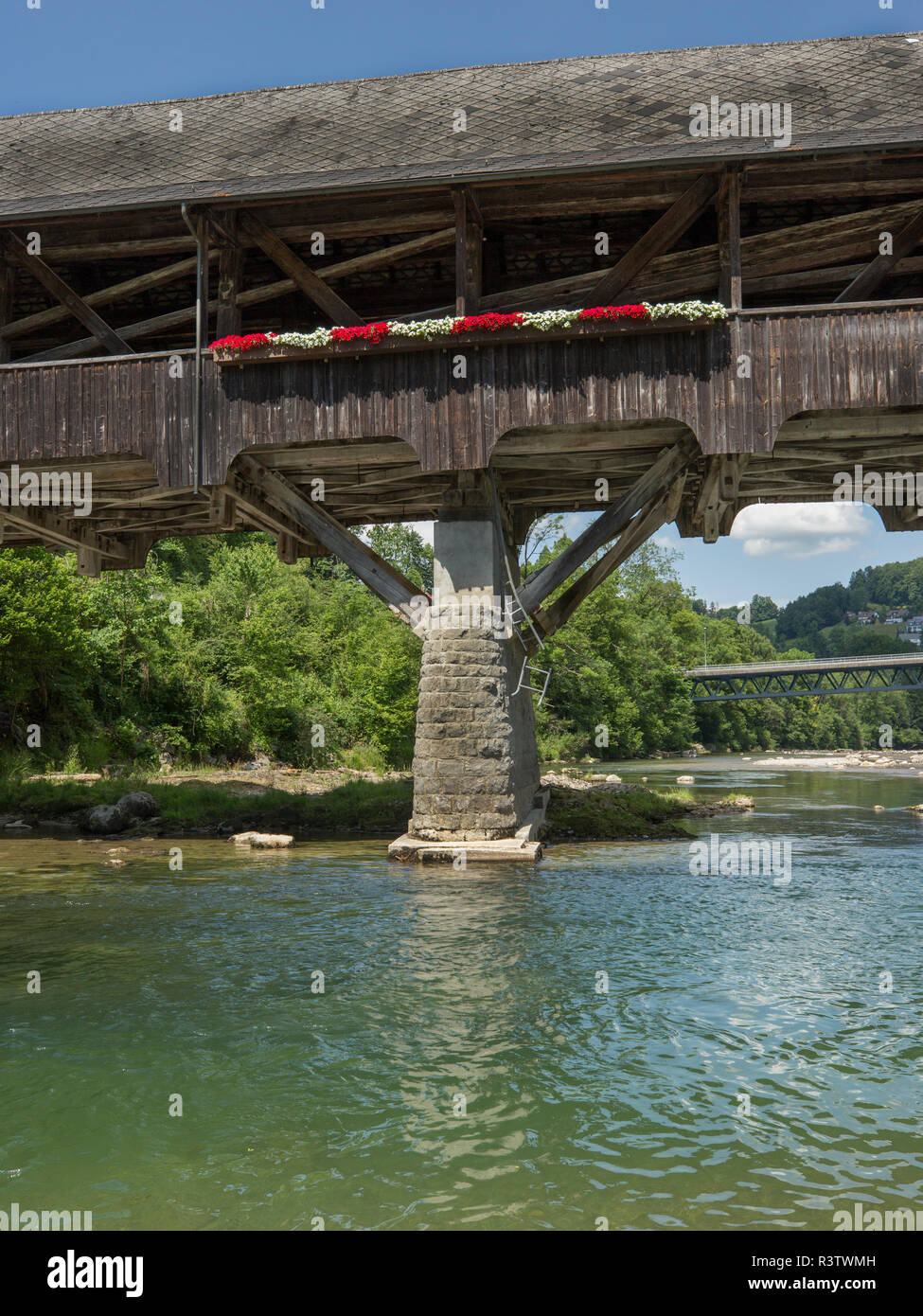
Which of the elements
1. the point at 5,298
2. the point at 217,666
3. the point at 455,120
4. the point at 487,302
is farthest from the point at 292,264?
the point at 217,666

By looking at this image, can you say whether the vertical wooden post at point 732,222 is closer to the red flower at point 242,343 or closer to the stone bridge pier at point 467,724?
the stone bridge pier at point 467,724

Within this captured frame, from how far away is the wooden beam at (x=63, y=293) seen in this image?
13.7 metres

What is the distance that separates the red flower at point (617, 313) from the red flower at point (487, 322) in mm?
783

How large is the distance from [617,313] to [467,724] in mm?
5214

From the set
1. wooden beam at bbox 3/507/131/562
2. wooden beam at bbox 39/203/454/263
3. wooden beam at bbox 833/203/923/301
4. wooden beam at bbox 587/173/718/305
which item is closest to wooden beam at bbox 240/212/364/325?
wooden beam at bbox 39/203/454/263

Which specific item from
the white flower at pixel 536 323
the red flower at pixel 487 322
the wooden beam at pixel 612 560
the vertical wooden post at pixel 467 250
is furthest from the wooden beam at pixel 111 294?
the wooden beam at pixel 612 560

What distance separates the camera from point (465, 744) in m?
12.3

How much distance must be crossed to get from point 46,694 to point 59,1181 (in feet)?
72.5

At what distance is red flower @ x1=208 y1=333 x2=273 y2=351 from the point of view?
12594mm

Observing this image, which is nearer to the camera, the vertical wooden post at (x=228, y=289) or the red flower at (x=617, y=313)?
the red flower at (x=617, y=313)

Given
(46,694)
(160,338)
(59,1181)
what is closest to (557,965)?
(59,1181)

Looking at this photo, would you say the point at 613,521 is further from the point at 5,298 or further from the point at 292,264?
the point at 5,298
